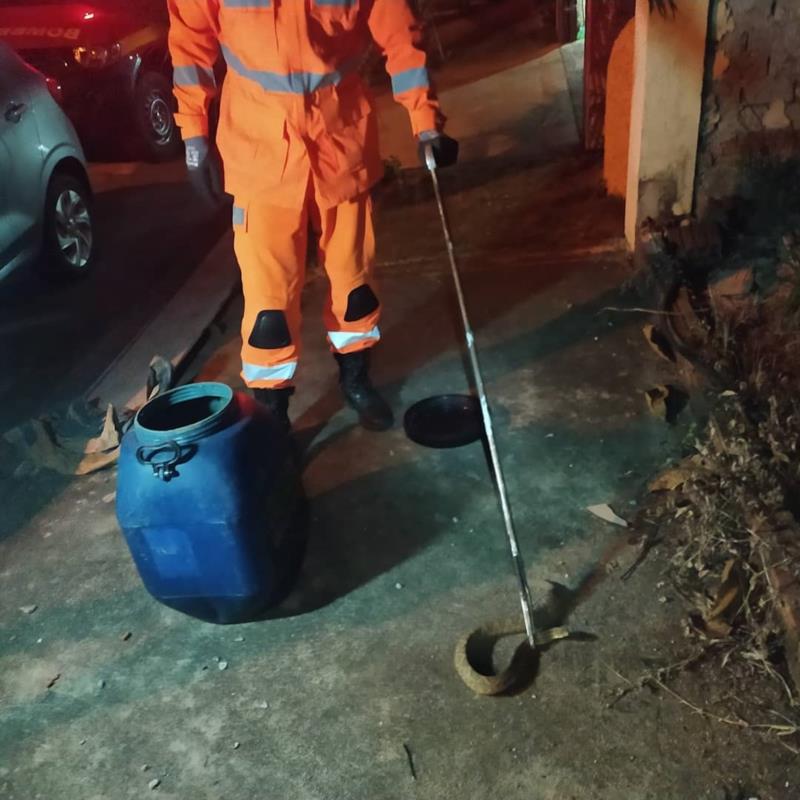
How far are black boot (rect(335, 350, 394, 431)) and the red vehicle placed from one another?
14.5ft

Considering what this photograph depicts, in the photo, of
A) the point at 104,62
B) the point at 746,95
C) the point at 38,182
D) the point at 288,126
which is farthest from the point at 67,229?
the point at 746,95

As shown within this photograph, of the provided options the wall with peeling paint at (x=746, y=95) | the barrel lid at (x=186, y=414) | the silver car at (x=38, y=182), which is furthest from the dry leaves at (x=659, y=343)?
the silver car at (x=38, y=182)

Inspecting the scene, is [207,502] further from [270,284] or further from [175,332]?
[175,332]

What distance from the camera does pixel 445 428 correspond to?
316 centimetres

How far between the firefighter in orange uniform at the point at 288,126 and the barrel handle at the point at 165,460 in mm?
775

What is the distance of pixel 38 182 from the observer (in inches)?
176

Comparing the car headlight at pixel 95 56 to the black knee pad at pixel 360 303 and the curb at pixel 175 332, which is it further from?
the black knee pad at pixel 360 303

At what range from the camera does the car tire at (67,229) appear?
4.63 meters

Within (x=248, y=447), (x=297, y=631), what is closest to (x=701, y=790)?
(x=297, y=631)

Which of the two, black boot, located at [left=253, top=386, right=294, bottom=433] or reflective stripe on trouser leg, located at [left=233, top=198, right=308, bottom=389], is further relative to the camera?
black boot, located at [left=253, top=386, right=294, bottom=433]

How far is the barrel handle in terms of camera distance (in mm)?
2160

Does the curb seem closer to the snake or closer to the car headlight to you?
the snake

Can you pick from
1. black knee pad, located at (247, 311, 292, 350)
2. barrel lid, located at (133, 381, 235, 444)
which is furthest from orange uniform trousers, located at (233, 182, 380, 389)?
barrel lid, located at (133, 381, 235, 444)

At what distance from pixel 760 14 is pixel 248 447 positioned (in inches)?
Answer: 116
